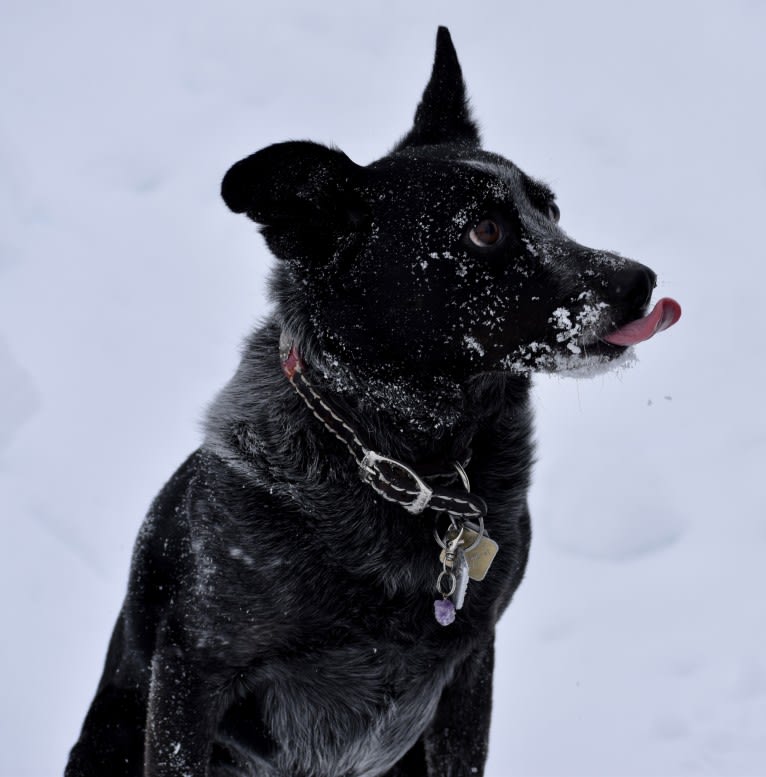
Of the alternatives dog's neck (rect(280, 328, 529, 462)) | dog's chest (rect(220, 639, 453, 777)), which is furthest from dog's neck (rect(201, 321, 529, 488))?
dog's chest (rect(220, 639, 453, 777))

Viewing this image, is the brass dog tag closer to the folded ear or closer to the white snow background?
the folded ear

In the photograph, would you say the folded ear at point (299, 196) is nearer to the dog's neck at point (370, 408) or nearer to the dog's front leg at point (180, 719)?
→ the dog's neck at point (370, 408)

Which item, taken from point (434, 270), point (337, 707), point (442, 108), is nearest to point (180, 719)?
point (337, 707)

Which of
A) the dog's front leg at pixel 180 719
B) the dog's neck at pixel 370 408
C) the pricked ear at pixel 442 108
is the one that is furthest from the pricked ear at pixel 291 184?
the dog's front leg at pixel 180 719

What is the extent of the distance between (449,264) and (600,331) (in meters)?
0.38

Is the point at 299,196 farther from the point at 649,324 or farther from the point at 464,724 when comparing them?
the point at 464,724

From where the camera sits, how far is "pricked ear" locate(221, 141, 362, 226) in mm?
2295

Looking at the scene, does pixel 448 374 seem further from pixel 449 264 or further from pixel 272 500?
pixel 272 500

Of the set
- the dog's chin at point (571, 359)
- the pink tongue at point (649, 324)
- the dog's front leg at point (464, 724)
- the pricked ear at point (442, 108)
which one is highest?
the pricked ear at point (442, 108)

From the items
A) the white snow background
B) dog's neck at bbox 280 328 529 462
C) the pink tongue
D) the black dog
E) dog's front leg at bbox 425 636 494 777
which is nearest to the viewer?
the pink tongue

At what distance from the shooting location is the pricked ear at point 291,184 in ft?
7.53

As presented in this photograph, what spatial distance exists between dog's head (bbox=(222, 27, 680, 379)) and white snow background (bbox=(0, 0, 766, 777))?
149 cm

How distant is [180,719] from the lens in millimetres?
2521

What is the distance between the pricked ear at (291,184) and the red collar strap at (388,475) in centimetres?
35
